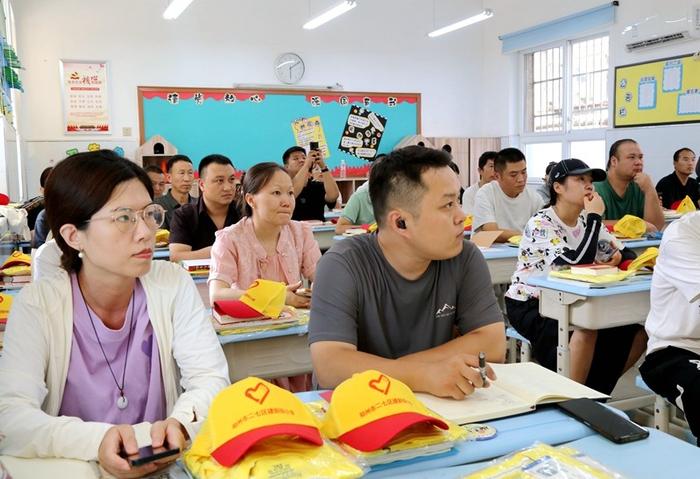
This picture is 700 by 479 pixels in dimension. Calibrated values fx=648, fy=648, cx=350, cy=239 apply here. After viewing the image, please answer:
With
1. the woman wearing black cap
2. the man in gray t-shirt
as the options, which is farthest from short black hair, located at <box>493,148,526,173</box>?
the man in gray t-shirt

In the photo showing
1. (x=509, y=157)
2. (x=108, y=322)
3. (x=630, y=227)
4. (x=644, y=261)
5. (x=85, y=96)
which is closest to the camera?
(x=108, y=322)

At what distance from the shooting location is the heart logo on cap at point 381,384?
112cm

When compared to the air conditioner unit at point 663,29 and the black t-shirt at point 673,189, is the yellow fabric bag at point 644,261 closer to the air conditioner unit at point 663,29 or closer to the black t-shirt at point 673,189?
the black t-shirt at point 673,189

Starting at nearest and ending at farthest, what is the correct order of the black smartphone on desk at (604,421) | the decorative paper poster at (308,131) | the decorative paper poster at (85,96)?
the black smartphone on desk at (604,421) → the decorative paper poster at (85,96) → the decorative paper poster at (308,131)

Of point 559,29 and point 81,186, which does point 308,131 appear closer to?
point 559,29

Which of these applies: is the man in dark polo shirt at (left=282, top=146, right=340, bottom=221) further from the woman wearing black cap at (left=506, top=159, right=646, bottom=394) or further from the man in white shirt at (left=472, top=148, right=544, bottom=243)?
the woman wearing black cap at (left=506, top=159, right=646, bottom=394)

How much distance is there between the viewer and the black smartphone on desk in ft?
3.85

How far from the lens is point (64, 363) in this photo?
4.89 feet

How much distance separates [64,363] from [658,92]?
787 centimetres

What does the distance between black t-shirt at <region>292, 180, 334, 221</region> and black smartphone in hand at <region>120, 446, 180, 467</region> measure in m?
4.98

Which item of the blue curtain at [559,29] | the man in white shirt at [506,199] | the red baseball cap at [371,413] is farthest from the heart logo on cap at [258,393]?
the blue curtain at [559,29]

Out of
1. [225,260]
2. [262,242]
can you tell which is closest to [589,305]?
[262,242]

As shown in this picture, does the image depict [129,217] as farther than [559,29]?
No

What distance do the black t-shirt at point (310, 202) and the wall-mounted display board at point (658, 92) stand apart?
436 centimetres
